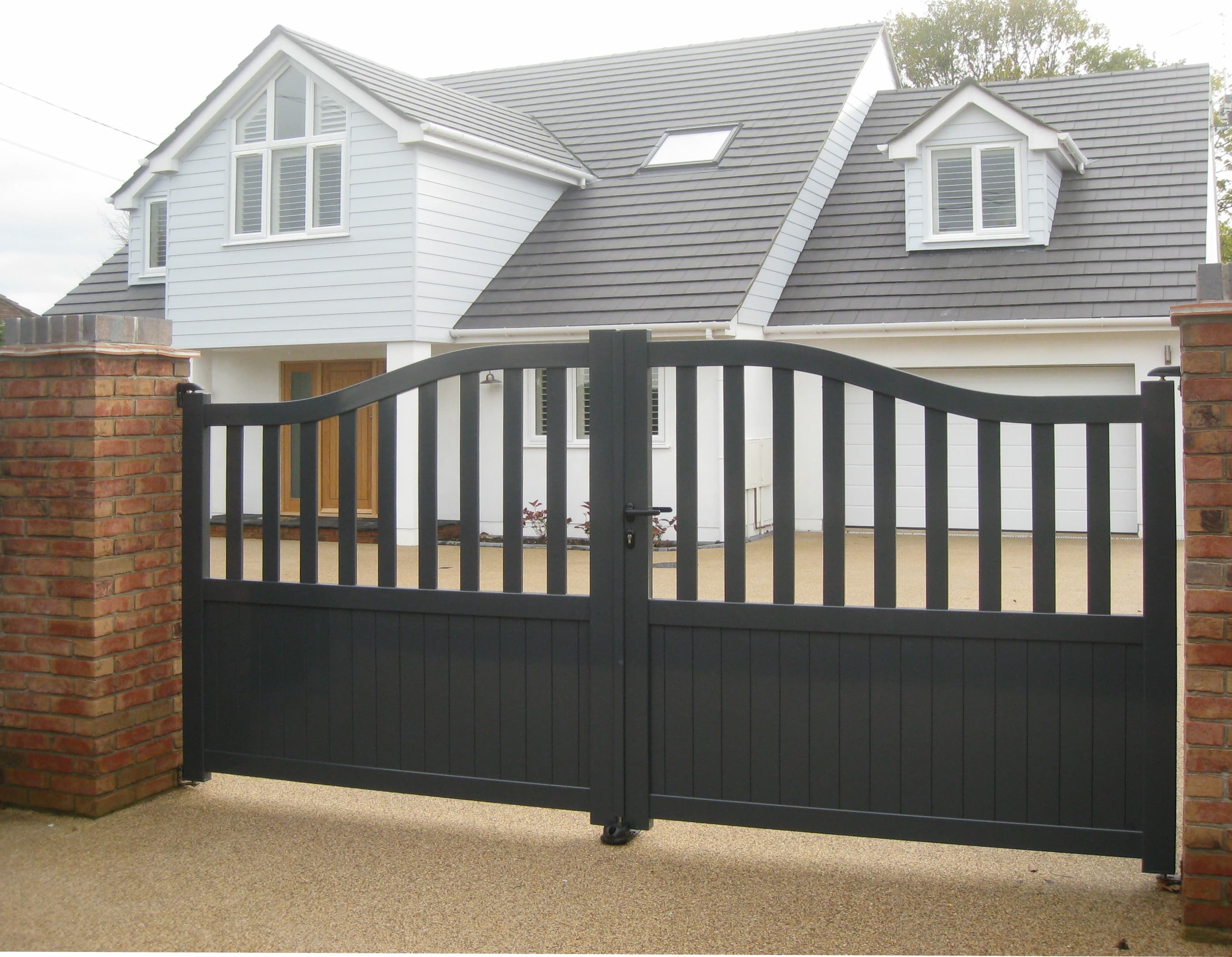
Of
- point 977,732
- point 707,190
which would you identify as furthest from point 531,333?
point 977,732

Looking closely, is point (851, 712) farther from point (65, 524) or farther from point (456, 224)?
point (456, 224)

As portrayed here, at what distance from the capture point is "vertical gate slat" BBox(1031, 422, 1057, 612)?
11.9ft

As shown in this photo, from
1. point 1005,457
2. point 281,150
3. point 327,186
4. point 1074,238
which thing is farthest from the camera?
point 281,150

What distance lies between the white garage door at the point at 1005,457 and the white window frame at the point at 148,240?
982cm

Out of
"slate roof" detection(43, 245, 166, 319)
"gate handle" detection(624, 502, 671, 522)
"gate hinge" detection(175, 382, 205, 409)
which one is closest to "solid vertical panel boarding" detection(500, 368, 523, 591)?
"gate handle" detection(624, 502, 671, 522)

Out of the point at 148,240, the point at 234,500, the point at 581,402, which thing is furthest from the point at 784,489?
the point at 148,240

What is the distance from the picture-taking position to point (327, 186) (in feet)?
46.8

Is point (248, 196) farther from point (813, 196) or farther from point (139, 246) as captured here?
point (813, 196)

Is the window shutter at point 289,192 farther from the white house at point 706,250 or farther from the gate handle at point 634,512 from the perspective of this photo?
the gate handle at point 634,512

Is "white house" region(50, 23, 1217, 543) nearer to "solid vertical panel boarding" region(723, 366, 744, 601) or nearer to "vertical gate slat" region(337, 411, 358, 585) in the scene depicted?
"vertical gate slat" region(337, 411, 358, 585)

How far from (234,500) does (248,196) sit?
36.9ft

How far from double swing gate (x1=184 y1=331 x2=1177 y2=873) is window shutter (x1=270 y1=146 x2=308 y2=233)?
34.5 feet

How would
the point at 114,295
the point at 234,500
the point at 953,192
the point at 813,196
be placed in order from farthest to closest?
1. the point at 114,295
2. the point at 813,196
3. the point at 953,192
4. the point at 234,500

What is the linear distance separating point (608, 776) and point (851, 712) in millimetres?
855
